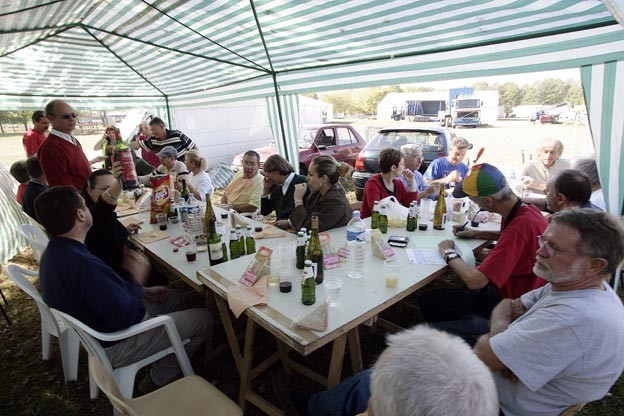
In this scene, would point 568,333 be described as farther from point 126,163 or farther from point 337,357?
point 126,163

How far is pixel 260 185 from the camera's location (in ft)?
14.5

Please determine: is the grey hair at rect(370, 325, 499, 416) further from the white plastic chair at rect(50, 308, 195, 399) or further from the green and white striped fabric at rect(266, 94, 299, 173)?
the green and white striped fabric at rect(266, 94, 299, 173)

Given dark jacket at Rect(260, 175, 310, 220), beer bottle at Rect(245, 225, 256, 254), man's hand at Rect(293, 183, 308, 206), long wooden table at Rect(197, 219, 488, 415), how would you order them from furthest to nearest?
dark jacket at Rect(260, 175, 310, 220) < man's hand at Rect(293, 183, 308, 206) < beer bottle at Rect(245, 225, 256, 254) < long wooden table at Rect(197, 219, 488, 415)

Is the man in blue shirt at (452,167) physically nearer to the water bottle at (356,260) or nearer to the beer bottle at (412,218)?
the beer bottle at (412,218)

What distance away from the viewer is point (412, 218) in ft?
9.41

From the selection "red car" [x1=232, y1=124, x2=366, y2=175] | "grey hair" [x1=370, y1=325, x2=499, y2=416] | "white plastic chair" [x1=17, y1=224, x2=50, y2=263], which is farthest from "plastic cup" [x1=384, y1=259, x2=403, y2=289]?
"red car" [x1=232, y1=124, x2=366, y2=175]

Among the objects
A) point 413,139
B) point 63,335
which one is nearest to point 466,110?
point 413,139

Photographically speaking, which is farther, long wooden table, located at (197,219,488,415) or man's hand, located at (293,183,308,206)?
man's hand, located at (293,183,308,206)

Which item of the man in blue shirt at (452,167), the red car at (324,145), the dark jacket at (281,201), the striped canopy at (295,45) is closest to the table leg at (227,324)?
the dark jacket at (281,201)

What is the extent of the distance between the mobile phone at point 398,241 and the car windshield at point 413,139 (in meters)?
4.52

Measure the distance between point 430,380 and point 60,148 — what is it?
163 inches

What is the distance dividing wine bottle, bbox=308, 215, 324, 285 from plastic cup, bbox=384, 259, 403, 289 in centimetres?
41

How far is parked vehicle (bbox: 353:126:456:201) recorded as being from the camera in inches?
258

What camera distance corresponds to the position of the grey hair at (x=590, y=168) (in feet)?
10.8
